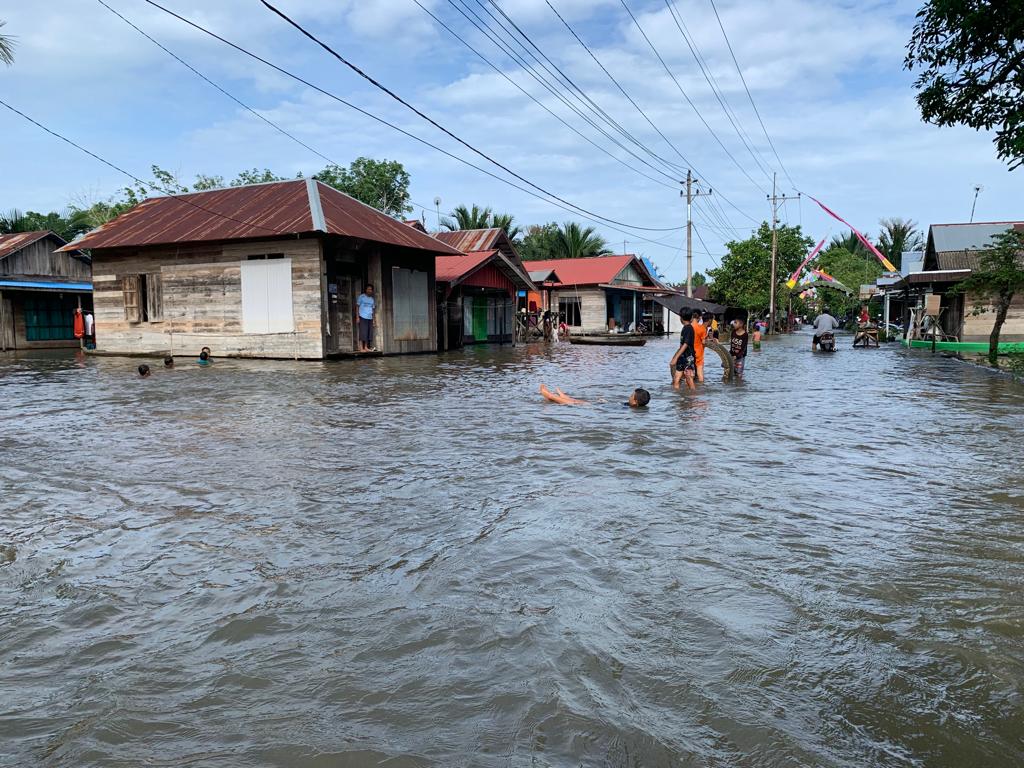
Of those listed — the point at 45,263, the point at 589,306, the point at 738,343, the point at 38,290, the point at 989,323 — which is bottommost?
the point at 738,343

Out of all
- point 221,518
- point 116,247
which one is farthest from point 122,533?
point 116,247

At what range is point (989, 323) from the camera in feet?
97.5

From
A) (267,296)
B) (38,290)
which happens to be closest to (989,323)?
(267,296)

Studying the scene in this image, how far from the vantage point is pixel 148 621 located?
11.3ft

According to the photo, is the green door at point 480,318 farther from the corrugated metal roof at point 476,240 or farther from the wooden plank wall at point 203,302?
the wooden plank wall at point 203,302

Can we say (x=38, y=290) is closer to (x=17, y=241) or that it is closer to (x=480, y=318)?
(x=17, y=241)

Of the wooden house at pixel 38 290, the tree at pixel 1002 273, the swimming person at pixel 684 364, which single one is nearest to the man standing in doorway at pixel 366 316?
the swimming person at pixel 684 364

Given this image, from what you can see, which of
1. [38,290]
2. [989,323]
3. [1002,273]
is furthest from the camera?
[989,323]

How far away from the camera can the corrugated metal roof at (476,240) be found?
104 feet

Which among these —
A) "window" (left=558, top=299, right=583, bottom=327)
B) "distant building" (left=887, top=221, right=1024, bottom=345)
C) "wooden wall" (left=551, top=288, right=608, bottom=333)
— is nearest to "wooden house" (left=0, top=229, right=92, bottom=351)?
"wooden wall" (left=551, top=288, right=608, bottom=333)

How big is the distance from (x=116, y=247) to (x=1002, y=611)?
23438mm

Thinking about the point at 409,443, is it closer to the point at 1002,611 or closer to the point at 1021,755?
the point at 1002,611

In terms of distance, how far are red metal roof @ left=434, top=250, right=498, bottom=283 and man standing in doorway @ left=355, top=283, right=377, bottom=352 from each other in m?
5.03

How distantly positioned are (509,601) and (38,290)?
105 ft
